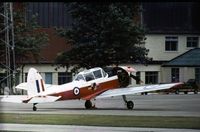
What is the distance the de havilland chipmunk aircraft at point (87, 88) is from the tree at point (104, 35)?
6.34 metres

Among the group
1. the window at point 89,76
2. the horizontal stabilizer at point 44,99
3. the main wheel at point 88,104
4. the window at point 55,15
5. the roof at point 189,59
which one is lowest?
the main wheel at point 88,104

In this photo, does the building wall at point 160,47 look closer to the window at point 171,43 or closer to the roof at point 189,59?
the window at point 171,43

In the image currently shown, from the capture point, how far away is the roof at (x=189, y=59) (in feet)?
113

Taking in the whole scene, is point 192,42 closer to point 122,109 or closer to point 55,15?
point 55,15

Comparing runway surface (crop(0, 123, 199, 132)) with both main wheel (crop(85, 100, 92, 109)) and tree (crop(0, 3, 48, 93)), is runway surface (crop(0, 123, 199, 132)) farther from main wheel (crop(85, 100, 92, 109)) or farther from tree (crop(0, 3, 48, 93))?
tree (crop(0, 3, 48, 93))

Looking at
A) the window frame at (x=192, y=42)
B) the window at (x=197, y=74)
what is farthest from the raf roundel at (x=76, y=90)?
the window at (x=197, y=74)

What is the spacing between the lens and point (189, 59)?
3481 centimetres

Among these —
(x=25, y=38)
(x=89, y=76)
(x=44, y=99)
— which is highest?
(x=25, y=38)

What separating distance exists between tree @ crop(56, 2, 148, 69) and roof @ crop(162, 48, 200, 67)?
3.25 meters

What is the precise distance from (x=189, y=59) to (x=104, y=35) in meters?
5.88

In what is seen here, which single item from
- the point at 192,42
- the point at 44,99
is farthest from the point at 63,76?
the point at 44,99

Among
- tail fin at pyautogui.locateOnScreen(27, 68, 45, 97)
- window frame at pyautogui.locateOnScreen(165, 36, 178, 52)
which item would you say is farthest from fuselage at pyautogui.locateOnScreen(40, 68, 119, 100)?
window frame at pyautogui.locateOnScreen(165, 36, 178, 52)

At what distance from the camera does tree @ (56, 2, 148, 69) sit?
119 ft

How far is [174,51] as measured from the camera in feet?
126
